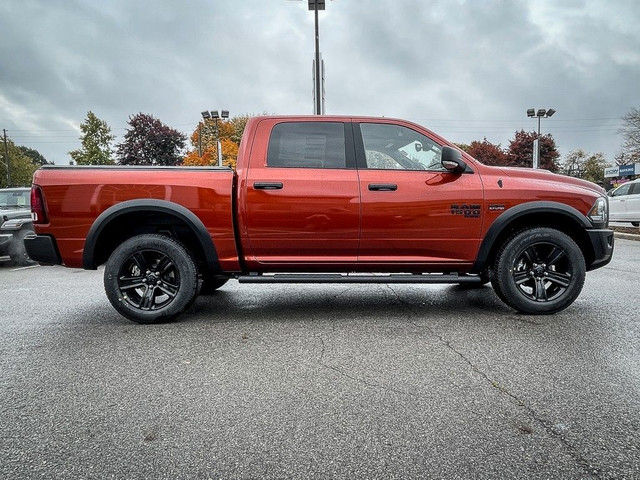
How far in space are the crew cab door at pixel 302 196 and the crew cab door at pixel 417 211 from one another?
15cm

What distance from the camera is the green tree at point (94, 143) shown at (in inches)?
1849

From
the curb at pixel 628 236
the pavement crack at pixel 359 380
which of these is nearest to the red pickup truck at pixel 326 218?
the pavement crack at pixel 359 380

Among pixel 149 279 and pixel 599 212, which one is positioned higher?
pixel 599 212

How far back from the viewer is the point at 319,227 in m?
4.06

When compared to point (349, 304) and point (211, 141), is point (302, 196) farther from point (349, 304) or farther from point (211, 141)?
point (211, 141)

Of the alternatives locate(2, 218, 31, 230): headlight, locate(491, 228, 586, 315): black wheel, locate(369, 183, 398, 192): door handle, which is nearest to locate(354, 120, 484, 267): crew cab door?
locate(369, 183, 398, 192): door handle

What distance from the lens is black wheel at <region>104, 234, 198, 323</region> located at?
4012mm

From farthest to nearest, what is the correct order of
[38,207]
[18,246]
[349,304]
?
[18,246] → [349,304] → [38,207]

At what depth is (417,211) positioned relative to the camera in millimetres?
4059

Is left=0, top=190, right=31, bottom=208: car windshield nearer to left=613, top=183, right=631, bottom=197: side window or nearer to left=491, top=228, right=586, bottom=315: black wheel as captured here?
left=491, top=228, right=586, bottom=315: black wheel

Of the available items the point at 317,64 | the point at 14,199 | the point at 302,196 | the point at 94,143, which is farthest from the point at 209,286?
the point at 94,143

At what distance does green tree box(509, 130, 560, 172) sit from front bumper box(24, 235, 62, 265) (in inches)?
2100

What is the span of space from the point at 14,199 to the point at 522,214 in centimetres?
1023

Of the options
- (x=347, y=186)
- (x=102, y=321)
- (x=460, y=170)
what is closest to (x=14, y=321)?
(x=102, y=321)
